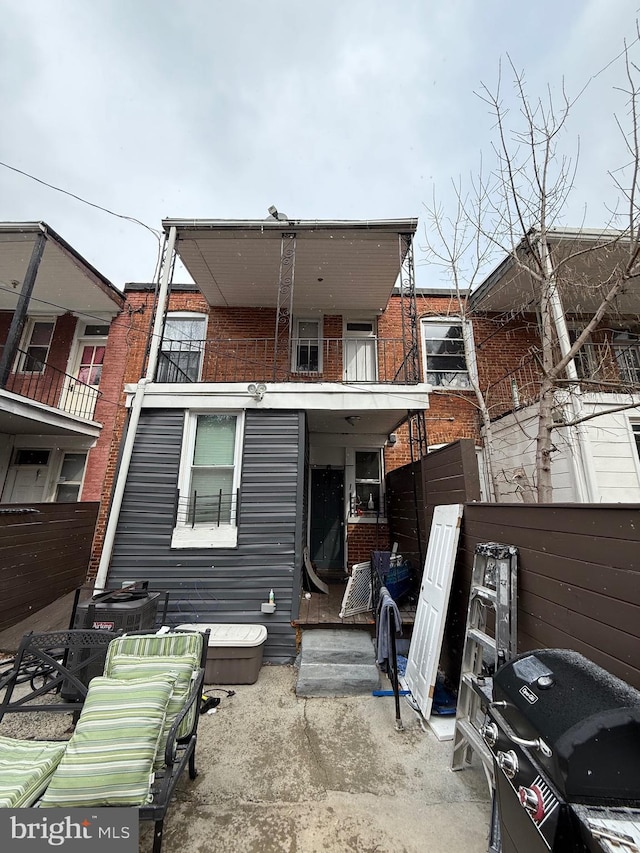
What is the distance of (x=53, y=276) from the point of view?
7395 millimetres

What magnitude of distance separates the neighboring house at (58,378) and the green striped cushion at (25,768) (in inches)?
228

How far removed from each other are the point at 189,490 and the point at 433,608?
3657mm

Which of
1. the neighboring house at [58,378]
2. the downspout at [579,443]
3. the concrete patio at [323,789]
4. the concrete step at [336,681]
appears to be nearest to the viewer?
the concrete patio at [323,789]

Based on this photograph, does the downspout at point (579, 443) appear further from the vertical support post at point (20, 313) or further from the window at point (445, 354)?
the vertical support post at point (20, 313)

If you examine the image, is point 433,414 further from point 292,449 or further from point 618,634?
point 618,634

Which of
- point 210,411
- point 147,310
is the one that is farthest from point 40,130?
point 210,411

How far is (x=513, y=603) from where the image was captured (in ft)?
8.78

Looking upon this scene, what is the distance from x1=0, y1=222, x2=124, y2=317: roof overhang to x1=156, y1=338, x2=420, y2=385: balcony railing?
192 centimetres

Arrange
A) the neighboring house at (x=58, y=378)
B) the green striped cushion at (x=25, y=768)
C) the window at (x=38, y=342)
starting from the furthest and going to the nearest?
the window at (x=38, y=342)
the neighboring house at (x=58, y=378)
the green striped cushion at (x=25, y=768)

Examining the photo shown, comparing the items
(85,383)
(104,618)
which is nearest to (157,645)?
(104,618)

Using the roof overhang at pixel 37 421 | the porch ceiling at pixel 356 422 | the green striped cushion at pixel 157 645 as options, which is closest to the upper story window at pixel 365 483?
the porch ceiling at pixel 356 422

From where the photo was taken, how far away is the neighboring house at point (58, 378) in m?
6.83

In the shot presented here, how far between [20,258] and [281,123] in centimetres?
587

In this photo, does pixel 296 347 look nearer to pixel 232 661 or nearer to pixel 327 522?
pixel 327 522
